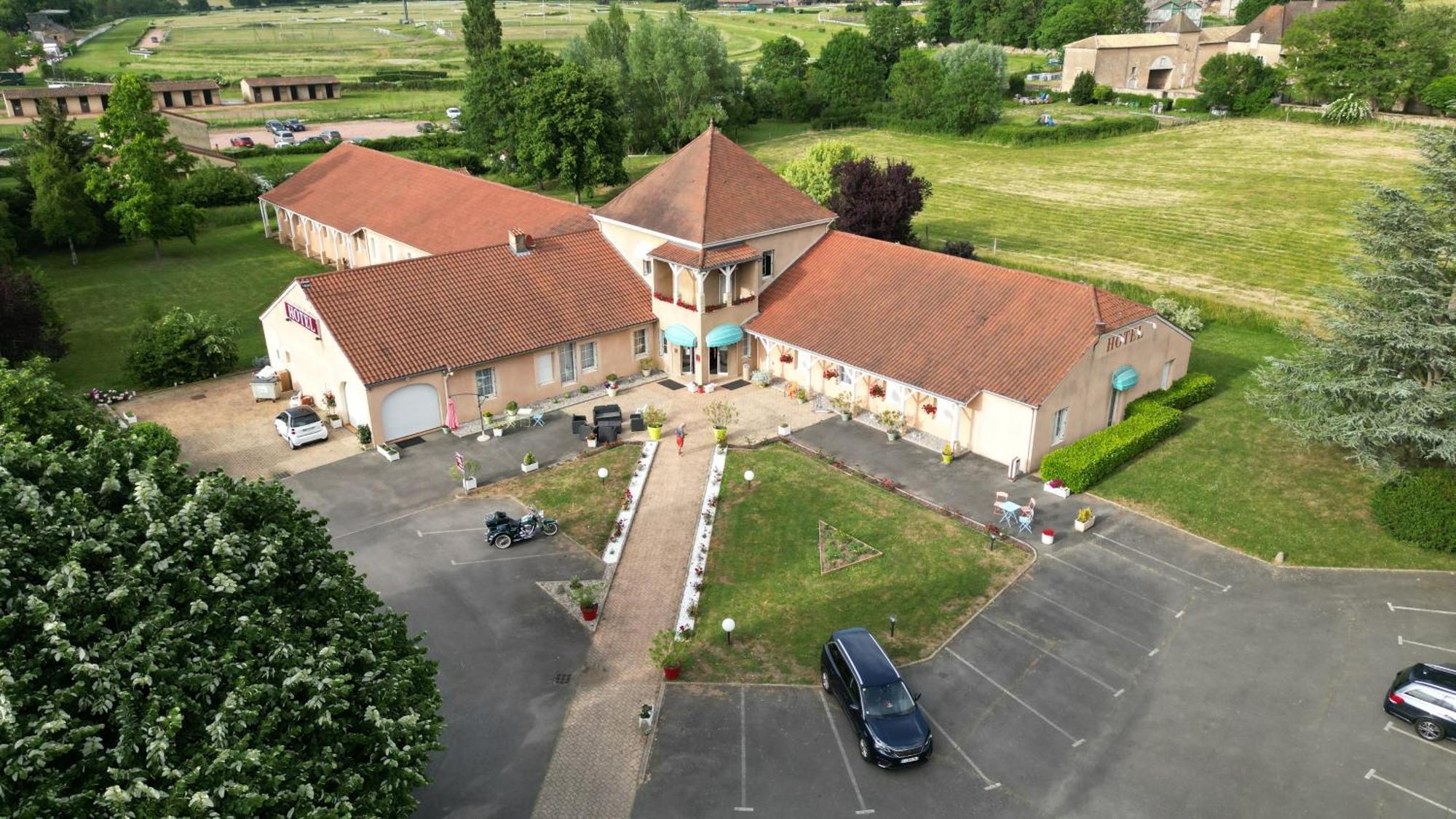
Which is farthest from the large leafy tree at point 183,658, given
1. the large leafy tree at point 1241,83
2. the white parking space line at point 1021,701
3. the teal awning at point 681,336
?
the large leafy tree at point 1241,83

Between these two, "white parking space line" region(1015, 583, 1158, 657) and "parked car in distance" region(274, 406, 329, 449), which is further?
"parked car in distance" region(274, 406, 329, 449)

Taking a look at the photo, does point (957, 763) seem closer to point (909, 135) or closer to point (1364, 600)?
point (1364, 600)

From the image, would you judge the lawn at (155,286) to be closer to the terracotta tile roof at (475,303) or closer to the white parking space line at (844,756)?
the terracotta tile roof at (475,303)

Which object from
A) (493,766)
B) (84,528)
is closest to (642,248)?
(493,766)

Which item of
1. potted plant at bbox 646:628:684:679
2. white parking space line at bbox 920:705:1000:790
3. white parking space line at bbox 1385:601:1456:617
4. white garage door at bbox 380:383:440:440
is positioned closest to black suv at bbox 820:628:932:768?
white parking space line at bbox 920:705:1000:790

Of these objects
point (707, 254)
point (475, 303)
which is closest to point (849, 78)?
point (707, 254)

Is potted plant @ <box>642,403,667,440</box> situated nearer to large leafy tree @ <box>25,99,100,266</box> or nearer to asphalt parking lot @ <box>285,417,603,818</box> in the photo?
asphalt parking lot @ <box>285,417,603,818</box>

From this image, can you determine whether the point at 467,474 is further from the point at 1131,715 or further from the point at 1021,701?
the point at 1131,715
